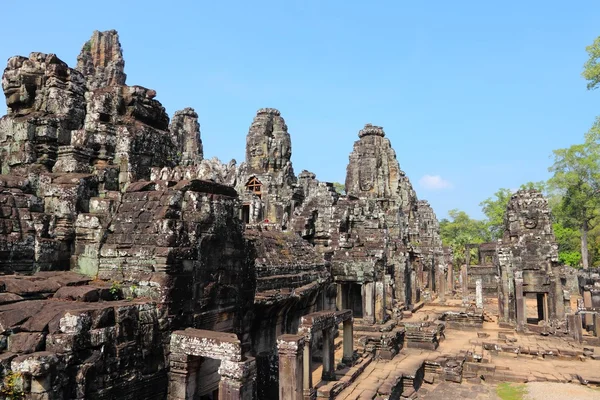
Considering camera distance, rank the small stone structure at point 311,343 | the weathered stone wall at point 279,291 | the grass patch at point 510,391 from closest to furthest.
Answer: the small stone structure at point 311,343, the weathered stone wall at point 279,291, the grass patch at point 510,391

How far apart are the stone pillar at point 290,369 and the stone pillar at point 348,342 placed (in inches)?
178

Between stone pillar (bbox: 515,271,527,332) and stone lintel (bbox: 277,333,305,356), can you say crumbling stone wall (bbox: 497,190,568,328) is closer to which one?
stone pillar (bbox: 515,271,527,332)

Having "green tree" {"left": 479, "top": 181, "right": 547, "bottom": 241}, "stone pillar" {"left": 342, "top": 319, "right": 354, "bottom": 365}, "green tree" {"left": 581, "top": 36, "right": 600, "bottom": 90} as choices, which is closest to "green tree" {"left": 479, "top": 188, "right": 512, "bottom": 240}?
"green tree" {"left": 479, "top": 181, "right": 547, "bottom": 241}

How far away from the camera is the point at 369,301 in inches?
682

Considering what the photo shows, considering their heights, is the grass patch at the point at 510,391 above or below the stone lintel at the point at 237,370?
below

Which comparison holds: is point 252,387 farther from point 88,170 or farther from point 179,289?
point 88,170

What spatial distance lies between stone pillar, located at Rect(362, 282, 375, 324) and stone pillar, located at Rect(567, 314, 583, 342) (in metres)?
8.12

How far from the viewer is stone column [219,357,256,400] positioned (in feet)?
19.8

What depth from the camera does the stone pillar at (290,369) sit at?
839 cm

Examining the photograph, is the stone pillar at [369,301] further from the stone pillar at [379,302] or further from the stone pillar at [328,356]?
the stone pillar at [328,356]

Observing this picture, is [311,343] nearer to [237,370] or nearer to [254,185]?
[237,370]

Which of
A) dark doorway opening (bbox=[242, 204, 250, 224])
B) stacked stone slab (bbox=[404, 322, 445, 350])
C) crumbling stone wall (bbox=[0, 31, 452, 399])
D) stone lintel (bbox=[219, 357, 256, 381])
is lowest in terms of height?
stacked stone slab (bbox=[404, 322, 445, 350])

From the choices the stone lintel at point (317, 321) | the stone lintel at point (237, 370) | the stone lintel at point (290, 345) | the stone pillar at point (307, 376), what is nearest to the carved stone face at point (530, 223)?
the stone lintel at point (317, 321)

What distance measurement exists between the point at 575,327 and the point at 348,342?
10692 millimetres
